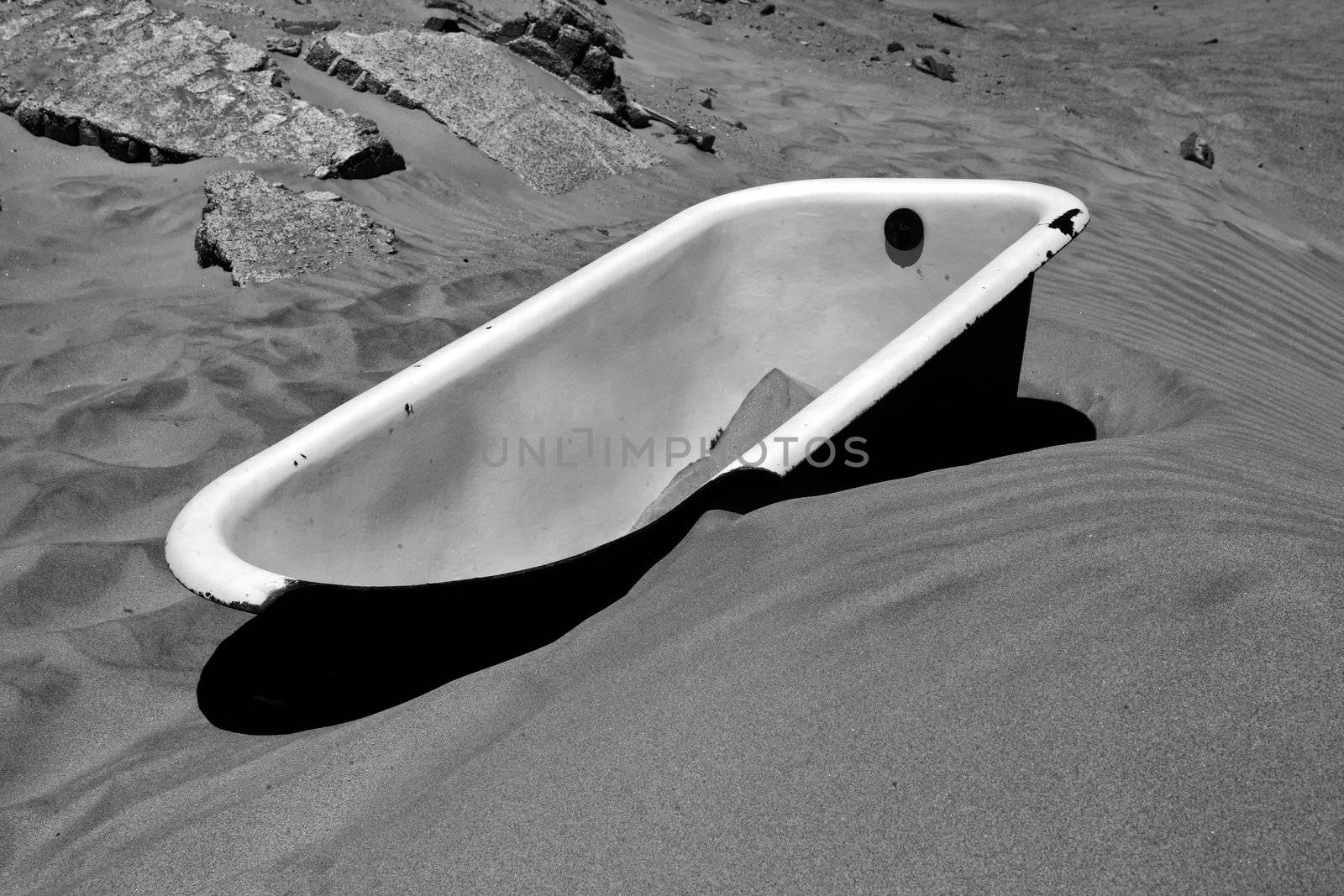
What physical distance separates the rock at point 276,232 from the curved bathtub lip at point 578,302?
1.54 m

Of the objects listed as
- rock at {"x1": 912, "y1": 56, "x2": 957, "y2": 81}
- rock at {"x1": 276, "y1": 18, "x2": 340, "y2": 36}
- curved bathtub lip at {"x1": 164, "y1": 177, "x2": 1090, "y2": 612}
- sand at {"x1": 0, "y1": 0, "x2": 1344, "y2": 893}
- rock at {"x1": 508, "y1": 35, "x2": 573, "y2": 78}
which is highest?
rock at {"x1": 276, "y1": 18, "x2": 340, "y2": 36}

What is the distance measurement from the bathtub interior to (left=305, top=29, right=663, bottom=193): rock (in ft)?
5.86

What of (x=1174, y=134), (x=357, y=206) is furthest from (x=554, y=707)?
(x=1174, y=134)

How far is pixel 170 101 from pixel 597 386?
9.53ft

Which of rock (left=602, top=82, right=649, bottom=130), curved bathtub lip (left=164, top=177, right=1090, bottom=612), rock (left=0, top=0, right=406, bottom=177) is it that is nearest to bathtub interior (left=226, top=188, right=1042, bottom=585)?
curved bathtub lip (left=164, top=177, right=1090, bottom=612)

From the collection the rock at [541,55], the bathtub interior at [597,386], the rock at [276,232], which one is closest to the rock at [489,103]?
the rock at [541,55]

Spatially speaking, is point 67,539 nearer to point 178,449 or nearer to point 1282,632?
point 178,449

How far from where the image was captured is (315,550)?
209 centimetres

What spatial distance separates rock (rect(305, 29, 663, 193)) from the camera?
482cm

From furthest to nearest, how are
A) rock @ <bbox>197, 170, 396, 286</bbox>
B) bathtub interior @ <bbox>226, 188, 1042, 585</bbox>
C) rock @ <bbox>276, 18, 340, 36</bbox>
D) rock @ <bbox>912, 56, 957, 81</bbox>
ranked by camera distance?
1. rock @ <bbox>912, 56, 957, 81</bbox>
2. rock @ <bbox>276, 18, 340, 36</bbox>
3. rock @ <bbox>197, 170, 396, 286</bbox>
4. bathtub interior @ <bbox>226, 188, 1042, 585</bbox>

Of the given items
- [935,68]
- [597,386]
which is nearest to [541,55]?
[935,68]

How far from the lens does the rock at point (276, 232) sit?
390cm

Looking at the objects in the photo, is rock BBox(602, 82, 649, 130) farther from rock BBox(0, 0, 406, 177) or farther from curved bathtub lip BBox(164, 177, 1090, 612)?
curved bathtub lip BBox(164, 177, 1090, 612)

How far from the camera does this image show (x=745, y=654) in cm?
180
